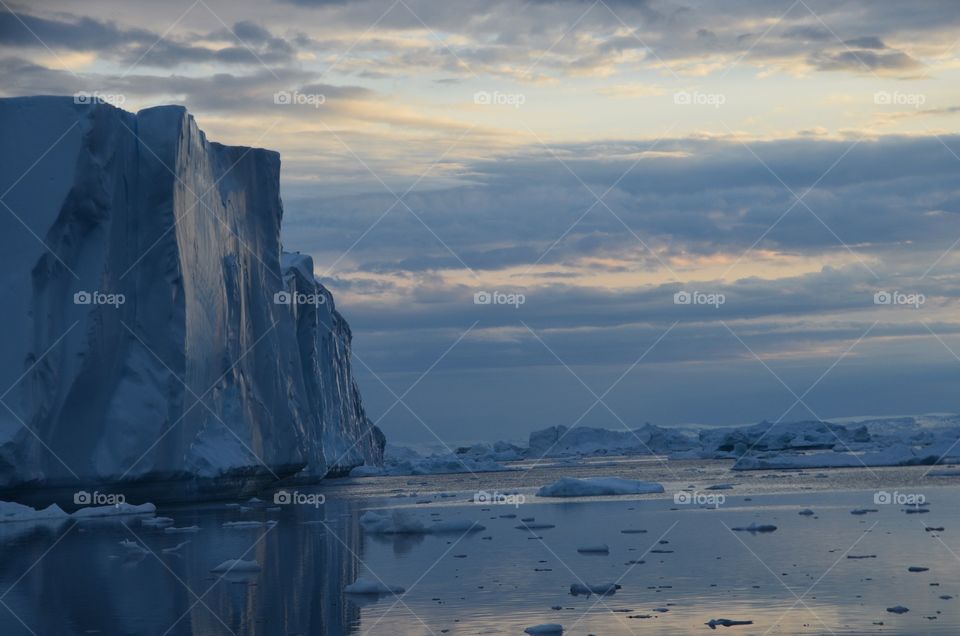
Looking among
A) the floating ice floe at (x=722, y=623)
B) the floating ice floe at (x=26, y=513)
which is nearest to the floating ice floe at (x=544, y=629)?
the floating ice floe at (x=722, y=623)

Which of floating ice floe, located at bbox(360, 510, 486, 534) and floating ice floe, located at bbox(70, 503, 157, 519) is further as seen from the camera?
floating ice floe, located at bbox(70, 503, 157, 519)

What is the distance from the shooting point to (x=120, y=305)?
2620cm

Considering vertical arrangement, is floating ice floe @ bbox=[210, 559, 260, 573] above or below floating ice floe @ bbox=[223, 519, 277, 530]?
below

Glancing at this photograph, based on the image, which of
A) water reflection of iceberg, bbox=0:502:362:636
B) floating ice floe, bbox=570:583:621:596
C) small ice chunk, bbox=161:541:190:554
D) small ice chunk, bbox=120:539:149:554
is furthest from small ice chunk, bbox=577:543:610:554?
small ice chunk, bbox=120:539:149:554

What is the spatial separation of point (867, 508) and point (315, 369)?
23593 mm

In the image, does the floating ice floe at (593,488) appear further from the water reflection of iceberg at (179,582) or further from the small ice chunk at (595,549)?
the small ice chunk at (595,549)

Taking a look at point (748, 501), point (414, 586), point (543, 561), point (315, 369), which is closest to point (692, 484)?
point (748, 501)

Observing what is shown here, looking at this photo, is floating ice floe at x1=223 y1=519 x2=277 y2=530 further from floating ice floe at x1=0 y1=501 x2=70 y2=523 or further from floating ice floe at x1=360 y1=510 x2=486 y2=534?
floating ice floe at x1=0 y1=501 x2=70 y2=523

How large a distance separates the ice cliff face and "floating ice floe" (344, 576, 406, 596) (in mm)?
12845

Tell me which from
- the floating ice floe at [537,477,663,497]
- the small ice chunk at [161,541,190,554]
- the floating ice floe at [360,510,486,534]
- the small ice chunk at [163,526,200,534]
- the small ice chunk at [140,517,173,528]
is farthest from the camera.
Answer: the floating ice floe at [537,477,663,497]

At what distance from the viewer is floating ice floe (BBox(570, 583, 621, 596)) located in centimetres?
1136

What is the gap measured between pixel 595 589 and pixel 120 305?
57.1 feet

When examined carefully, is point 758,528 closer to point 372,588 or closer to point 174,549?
point 372,588

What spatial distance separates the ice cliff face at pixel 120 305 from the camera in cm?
2417
